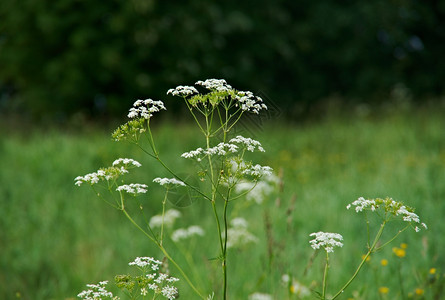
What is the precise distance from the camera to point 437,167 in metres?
5.90

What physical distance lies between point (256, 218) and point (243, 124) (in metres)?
3.02

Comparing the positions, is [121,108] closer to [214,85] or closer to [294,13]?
[294,13]

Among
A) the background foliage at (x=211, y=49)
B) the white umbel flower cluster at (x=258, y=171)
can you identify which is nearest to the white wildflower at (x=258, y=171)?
the white umbel flower cluster at (x=258, y=171)

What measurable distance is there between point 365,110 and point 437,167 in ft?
18.6

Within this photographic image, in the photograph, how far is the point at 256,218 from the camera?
488 cm

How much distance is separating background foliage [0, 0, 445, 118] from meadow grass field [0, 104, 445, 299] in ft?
12.2

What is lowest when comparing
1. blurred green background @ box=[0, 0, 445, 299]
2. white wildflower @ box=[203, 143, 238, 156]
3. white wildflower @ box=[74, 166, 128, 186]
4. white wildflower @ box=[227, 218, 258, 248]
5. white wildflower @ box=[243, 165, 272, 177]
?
white wildflower @ box=[243, 165, 272, 177]

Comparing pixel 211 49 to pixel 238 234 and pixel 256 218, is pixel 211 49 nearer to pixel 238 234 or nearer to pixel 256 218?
pixel 256 218

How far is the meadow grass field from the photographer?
3.38 m

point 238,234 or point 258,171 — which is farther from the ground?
point 238,234

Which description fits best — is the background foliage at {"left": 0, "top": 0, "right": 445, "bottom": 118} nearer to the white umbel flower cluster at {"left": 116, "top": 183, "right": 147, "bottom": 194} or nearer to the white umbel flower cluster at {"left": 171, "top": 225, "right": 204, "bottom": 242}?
the white umbel flower cluster at {"left": 171, "top": 225, "right": 204, "bottom": 242}

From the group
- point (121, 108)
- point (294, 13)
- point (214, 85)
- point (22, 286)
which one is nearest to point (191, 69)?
point (121, 108)

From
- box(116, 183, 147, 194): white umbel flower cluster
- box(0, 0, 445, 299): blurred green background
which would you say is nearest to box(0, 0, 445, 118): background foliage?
box(0, 0, 445, 299): blurred green background

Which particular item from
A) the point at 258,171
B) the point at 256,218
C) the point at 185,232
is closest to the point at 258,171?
the point at 258,171
